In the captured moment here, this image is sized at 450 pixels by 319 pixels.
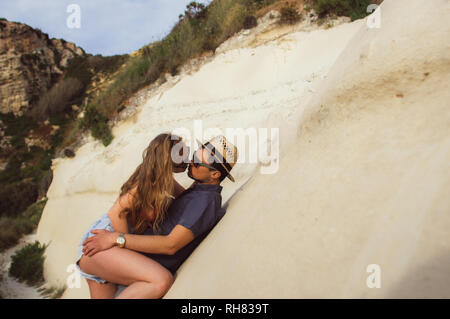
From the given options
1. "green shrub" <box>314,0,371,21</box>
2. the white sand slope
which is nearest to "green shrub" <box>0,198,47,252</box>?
the white sand slope

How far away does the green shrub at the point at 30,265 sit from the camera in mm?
6219

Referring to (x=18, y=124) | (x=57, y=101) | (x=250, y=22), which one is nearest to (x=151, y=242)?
(x=250, y=22)

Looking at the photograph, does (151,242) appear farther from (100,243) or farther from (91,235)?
(91,235)

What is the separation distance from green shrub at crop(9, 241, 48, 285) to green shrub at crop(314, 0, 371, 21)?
902 centimetres

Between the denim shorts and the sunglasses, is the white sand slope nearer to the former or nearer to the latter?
the sunglasses

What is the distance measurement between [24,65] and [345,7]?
19.6 m

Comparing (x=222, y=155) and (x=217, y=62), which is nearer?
(x=222, y=155)

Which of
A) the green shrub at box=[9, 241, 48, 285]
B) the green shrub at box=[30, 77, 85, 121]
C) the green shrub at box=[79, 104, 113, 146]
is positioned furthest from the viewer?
the green shrub at box=[30, 77, 85, 121]

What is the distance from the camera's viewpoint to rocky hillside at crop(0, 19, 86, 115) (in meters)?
17.2

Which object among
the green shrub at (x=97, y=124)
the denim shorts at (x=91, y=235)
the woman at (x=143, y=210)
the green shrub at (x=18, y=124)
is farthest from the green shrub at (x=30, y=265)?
the green shrub at (x=18, y=124)

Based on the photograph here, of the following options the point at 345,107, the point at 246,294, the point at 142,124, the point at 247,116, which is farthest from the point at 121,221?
the point at 142,124

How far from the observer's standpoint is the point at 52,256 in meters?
6.38
